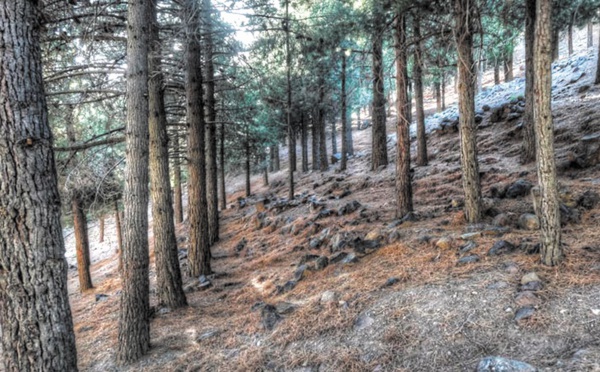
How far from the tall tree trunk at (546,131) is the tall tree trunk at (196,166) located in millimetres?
6309

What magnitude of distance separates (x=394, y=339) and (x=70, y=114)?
279 inches

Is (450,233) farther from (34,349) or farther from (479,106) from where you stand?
(479,106)

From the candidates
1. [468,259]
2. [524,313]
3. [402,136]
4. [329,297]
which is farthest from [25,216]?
[402,136]

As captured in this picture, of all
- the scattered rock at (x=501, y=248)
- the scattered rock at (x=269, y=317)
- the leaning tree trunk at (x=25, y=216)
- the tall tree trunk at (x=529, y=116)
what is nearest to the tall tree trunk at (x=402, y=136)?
the scattered rock at (x=501, y=248)

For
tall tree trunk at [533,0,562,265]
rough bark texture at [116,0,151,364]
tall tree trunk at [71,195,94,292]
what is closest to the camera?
tall tree trunk at [533,0,562,265]

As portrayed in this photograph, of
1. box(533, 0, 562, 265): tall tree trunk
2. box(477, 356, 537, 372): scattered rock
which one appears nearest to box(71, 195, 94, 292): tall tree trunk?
box(477, 356, 537, 372): scattered rock

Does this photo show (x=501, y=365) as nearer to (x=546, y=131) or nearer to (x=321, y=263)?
(x=546, y=131)

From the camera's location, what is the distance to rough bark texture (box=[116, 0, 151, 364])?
15.8 ft

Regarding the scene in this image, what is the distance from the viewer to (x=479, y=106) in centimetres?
1806

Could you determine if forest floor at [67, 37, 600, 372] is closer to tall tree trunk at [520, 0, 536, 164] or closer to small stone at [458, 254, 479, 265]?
small stone at [458, 254, 479, 265]

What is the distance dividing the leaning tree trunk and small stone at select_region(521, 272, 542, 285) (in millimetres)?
4620

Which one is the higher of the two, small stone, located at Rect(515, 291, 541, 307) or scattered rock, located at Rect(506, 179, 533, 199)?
scattered rock, located at Rect(506, 179, 533, 199)

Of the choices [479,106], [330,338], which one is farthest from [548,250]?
[479,106]

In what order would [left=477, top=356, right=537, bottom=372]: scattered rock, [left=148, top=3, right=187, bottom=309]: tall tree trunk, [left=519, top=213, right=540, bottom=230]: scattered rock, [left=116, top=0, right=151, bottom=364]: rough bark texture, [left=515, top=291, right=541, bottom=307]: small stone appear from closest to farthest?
1. [left=477, top=356, right=537, bottom=372]: scattered rock
2. [left=515, top=291, right=541, bottom=307]: small stone
3. [left=116, top=0, right=151, bottom=364]: rough bark texture
4. [left=519, top=213, right=540, bottom=230]: scattered rock
5. [left=148, top=3, right=187, bottom=309]: tall tree trunk
